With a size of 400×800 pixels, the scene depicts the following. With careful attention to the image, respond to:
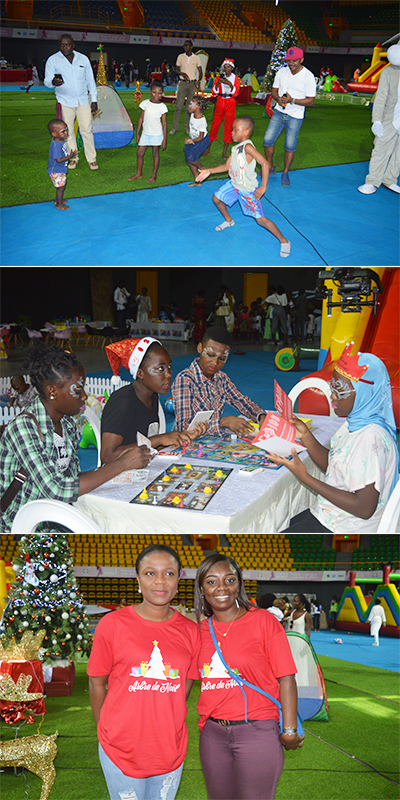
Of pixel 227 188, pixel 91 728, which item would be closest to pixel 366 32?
pixel 227 188

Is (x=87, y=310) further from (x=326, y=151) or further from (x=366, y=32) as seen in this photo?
(x=366, y=32)

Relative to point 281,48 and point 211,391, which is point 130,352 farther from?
point 281,48

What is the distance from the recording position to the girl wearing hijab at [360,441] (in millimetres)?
3096

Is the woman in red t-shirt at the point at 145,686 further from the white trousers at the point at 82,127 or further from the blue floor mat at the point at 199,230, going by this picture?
the white trousers at the point at 82,127

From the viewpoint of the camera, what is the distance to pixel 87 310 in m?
4.11

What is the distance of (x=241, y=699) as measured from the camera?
7.37 ft

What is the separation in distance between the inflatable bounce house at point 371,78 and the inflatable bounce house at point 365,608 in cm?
754

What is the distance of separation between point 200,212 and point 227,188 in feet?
0.77

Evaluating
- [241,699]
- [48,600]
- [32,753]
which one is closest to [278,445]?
[241,699]

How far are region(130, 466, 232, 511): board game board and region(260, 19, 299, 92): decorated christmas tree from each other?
7.98 ft

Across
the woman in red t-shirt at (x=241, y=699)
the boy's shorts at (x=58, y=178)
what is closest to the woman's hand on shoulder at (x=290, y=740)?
the woman in red t-shirt at (x=241, y=699)

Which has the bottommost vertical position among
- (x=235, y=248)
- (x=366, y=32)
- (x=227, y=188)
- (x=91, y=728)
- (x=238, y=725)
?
(x=91, y=728)

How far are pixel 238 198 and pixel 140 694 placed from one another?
302cm

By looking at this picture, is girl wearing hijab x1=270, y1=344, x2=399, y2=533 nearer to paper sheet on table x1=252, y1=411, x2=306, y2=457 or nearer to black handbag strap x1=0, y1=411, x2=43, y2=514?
paper sheet on table x1=252, y1=411, x2=306, y2=457
